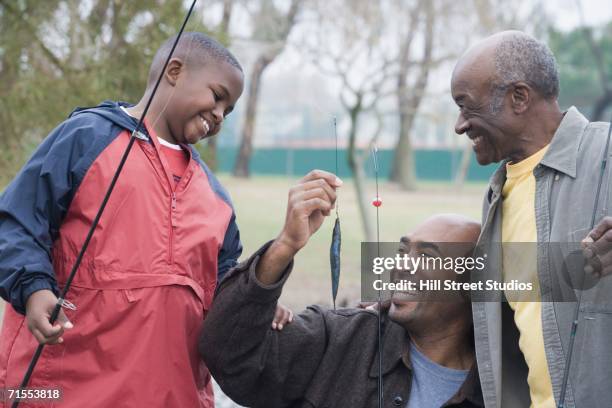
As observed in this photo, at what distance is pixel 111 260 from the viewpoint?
8.89 ft

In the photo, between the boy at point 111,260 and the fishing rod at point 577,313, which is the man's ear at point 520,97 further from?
the boy at point 111,260

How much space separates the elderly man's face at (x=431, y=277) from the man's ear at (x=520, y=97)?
0.43 meters

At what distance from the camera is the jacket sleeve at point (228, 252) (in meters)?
3.08

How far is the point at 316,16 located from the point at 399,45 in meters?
1.46

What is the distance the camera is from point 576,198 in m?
2.65

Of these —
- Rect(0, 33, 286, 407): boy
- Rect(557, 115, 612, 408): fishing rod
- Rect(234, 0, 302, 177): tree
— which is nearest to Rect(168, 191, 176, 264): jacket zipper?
Rect(0, 33, 286, 407): boy

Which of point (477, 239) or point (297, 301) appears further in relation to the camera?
point (297, 301)

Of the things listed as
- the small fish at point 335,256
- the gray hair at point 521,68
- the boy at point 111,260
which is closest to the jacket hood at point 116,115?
the boy at point 111,260

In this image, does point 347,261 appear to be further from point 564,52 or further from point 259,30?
point 564,52

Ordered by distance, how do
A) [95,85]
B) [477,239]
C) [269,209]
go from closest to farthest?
[477,239], [95,85], [269,209]

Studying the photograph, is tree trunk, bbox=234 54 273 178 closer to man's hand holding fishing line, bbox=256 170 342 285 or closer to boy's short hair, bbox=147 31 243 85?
boy's short hair, bbox=147 31 243 85

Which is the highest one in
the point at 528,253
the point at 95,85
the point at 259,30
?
the point at 259,30

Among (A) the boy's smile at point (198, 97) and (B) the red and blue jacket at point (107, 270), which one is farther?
(A) the boy's smile at point (198, 97)

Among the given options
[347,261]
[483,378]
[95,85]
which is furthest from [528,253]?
[347,261]
